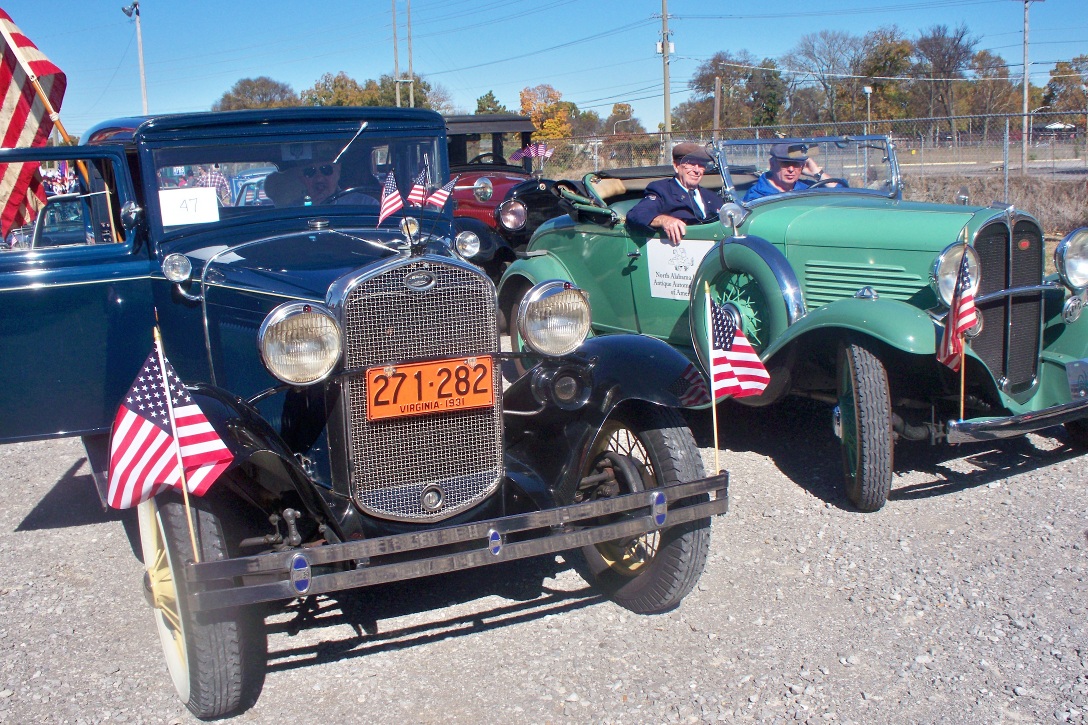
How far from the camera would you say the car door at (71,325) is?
Answer: 3.66 metres

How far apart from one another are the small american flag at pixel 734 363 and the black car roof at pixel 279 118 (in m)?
1.79

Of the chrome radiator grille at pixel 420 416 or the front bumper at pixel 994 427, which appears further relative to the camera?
the front bumper at pixel 994 427

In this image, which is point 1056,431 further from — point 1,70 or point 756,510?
point 1,70

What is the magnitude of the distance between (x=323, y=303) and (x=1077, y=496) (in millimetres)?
3481

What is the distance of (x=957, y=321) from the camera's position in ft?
12.4

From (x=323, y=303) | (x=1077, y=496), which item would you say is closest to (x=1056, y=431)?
(x=1077, y=496)

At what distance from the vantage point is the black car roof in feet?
12.5

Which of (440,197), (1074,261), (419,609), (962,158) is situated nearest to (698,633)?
(419,609)

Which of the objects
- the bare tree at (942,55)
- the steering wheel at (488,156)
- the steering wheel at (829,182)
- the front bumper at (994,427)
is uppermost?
the bare tree at (942,55)

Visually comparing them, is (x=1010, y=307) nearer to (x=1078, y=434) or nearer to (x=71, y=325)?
(x=1078, y=434)

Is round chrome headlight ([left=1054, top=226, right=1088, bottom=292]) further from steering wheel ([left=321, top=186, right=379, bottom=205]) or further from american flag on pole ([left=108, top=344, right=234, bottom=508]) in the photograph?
american flag on pole ([left=108, top=344, right=234, bottom=508])

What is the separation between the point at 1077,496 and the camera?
4.24 meters

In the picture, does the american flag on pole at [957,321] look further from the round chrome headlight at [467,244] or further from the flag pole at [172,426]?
the flag pole at [172,426]

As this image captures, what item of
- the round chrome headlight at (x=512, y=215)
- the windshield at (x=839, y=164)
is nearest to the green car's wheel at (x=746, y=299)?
the windshield at (x=839, y=164)
